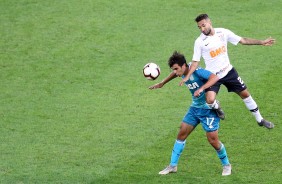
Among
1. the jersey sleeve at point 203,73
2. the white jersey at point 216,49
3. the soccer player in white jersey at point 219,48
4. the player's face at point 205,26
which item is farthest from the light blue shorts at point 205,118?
the player's face at point 205,26

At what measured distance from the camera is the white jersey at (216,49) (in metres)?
15.6

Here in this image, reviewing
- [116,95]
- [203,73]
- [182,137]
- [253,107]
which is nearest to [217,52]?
[253,107]

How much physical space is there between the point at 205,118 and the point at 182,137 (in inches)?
25.7

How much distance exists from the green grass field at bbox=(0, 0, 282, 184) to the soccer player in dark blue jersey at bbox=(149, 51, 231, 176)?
0.34 m

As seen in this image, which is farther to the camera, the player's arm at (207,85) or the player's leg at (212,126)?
the player's leg at (212,126)

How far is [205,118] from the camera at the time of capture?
14328 millimetres

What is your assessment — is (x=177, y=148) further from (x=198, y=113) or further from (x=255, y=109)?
(x=255, y=109)

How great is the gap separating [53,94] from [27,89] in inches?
32.6

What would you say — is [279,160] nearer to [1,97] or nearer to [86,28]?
[1,97]

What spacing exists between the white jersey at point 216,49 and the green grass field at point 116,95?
5.20 ft

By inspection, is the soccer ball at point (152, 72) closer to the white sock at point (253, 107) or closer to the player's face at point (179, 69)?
the player's face at point (179, 69)

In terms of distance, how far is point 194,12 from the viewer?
2359 centimetres

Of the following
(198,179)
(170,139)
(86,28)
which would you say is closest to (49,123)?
(170,139)

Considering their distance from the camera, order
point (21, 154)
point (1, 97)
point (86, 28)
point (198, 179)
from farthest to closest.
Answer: point (86, 28), point (1, 97), point (21, 154), point (198, 179)
